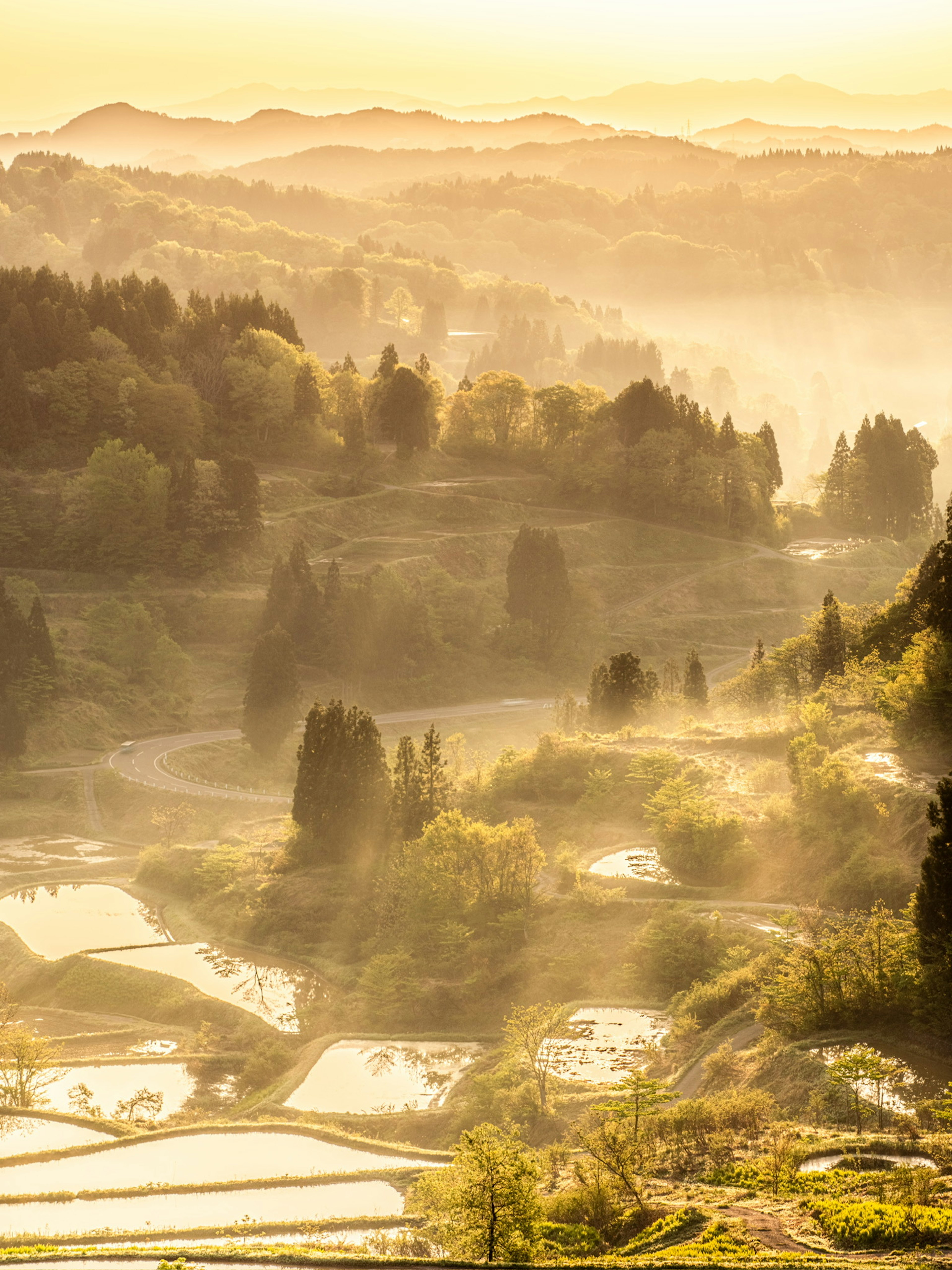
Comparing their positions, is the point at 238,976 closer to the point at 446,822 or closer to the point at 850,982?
the point at 446,822

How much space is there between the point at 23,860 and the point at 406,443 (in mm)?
73437

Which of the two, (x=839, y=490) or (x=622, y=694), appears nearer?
(x=622, y=694)

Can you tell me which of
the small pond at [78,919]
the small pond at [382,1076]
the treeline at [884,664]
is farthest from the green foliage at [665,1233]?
the small pond at [78,919]

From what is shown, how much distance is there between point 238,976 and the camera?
5516 centimetres

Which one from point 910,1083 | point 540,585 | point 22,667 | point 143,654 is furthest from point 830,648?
point 22,667

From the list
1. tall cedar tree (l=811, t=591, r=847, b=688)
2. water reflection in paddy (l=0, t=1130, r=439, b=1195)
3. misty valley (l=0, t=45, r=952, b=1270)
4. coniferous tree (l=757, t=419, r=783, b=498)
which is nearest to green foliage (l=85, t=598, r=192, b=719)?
misty valley (l=0, t=45, r=952, b=1270)

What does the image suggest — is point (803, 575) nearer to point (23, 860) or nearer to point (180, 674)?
point (180, 674)

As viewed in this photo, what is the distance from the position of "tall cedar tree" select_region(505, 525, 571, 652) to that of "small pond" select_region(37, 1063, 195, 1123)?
73.5m

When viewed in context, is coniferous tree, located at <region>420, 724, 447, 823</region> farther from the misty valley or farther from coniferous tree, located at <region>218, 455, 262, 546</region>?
coniferous tree, located at <region>218, 455, 262, 546</region>

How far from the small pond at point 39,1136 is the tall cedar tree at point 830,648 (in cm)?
4458

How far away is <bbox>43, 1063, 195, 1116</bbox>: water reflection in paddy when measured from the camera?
42.8 metres

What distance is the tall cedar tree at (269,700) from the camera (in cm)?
9288

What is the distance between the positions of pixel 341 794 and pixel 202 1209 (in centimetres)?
3203

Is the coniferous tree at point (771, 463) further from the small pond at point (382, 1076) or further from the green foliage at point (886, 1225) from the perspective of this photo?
the green foliage at point (886, 1225)
